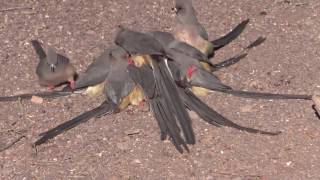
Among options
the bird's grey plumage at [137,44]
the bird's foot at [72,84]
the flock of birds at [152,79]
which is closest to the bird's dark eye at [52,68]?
the flock of birds at [152,79]

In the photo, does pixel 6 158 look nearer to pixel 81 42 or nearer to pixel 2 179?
pixel 2 179

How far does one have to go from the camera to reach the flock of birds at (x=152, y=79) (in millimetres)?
6305

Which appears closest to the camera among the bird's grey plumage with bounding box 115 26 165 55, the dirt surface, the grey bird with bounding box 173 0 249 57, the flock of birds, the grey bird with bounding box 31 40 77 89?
the dirt surface

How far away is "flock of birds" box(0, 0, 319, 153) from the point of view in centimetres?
630

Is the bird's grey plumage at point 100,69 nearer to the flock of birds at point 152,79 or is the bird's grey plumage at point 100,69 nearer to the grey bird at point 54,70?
the flock of birds at point 152,79

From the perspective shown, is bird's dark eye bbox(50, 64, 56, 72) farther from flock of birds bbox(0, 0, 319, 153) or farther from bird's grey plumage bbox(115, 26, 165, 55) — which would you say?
bird's grey plumage bbox(115, 26, 165, 55)

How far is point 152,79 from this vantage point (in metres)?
6.49

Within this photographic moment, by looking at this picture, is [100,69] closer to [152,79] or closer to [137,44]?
[137,44]

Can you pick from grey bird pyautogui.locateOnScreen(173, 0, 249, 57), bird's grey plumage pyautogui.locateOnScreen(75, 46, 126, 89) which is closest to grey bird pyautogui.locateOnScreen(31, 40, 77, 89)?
bird's grey plumage pyautogui.locateOnScreen(75, 46, 126, 89)

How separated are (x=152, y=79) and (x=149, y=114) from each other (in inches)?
11.8

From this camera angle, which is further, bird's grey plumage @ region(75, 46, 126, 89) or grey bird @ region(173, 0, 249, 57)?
grey bird @ region(173, 0, 249, 57)

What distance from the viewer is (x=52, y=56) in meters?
6.75

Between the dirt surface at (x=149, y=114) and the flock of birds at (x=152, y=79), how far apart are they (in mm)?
85

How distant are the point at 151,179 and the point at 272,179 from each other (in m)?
0.91
